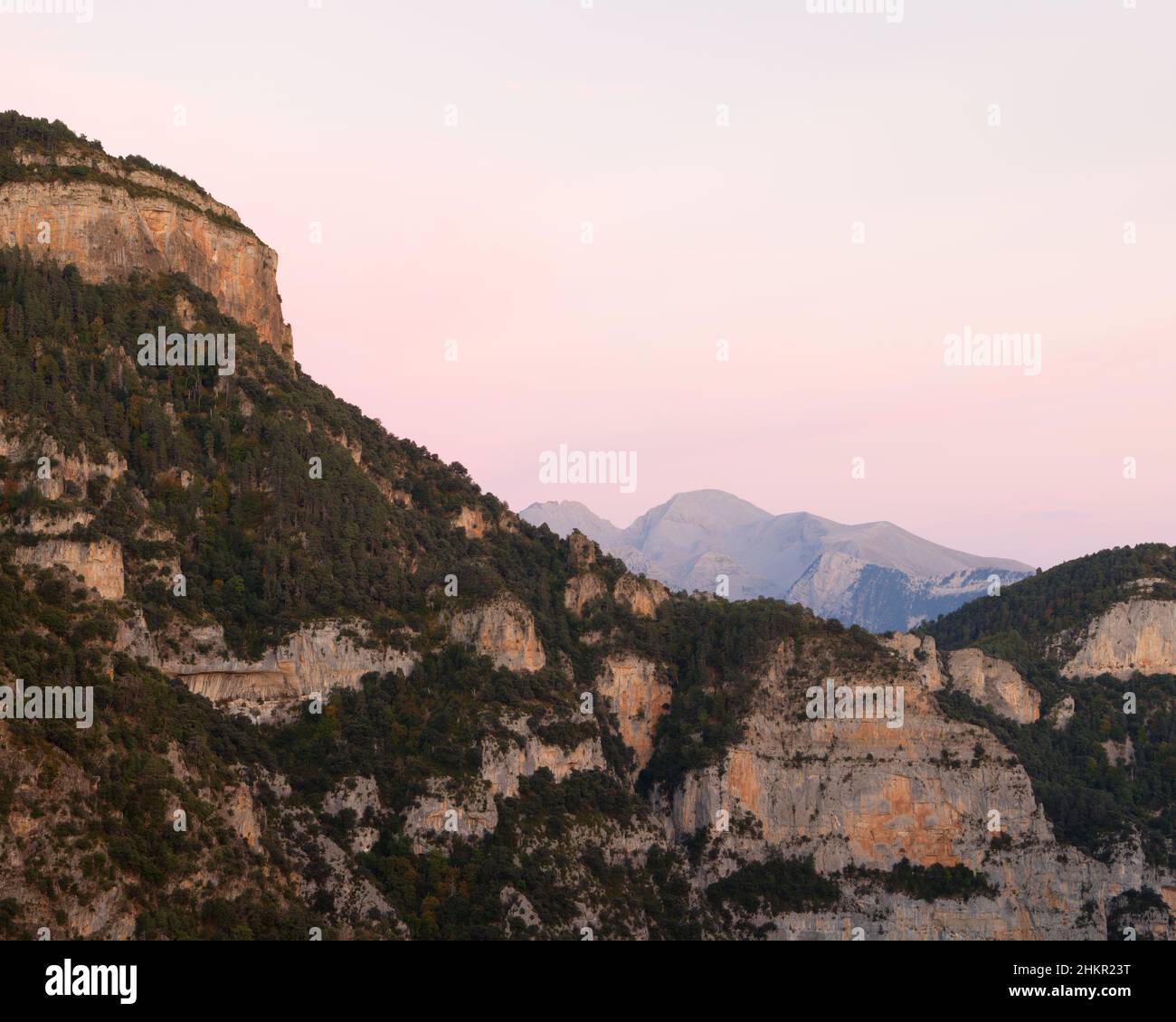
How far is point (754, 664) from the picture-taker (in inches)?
6432

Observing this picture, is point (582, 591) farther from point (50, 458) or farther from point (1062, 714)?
point (50, 458)

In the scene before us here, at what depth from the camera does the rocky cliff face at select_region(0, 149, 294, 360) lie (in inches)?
5655

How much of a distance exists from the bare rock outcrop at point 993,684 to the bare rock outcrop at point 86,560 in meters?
95.0

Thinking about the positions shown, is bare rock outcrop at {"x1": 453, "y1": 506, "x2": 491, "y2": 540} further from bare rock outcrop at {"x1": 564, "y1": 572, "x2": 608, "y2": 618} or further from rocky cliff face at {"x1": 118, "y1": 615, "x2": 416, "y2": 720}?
rocky cliff face at {"x1": 118, "y1": 615, "x2": 416, "y2": 720}

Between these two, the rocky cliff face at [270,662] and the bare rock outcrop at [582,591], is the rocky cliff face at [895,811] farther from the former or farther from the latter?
the rocky cliff face at [270,662]

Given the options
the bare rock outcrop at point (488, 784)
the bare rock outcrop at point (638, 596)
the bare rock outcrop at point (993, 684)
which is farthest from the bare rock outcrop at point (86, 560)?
the bare rock outcrop at point (993, 684)

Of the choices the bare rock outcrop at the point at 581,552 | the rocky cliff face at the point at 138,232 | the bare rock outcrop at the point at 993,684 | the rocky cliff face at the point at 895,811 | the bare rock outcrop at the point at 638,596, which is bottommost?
the rocky cliff face at the point at 895,811

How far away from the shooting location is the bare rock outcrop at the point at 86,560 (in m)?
119

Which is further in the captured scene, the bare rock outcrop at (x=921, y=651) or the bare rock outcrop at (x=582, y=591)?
the bare rock outcrop at (x=921, y=651)

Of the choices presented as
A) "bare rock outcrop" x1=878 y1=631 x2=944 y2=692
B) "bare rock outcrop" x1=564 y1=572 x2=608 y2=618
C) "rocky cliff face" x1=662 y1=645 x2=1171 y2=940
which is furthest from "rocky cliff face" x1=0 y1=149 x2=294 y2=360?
"bare rock outcrop" x1=878 y1=631 x2=944 y2=692

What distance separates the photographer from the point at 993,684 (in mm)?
186125

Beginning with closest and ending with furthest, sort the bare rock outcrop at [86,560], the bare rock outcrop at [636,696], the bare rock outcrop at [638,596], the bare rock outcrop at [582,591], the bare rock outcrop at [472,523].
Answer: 1. the bare rock outcrop at [86,560]
2. the bare rock outcrop at [472,523]
3. the bare rock outcrop at [636,696]
4. the bare rock outcrop at [582,591]
5. the bare rock outcrop at [638,596]

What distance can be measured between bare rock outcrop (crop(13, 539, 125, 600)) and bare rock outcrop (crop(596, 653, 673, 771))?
171ft

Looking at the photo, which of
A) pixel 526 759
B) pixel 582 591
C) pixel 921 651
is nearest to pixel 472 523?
pixel 582 591
